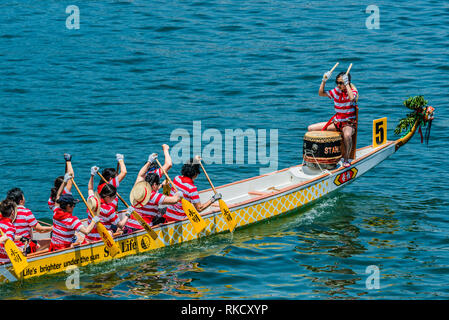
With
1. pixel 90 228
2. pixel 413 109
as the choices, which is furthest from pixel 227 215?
Answer: pixel 413 109

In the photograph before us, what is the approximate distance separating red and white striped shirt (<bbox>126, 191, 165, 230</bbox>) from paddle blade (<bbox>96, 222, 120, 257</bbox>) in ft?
3.18

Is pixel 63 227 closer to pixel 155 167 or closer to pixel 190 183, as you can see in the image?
pixel 190 183

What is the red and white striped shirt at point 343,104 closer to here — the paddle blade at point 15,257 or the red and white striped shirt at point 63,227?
the red and white striped shirt at point 63,227

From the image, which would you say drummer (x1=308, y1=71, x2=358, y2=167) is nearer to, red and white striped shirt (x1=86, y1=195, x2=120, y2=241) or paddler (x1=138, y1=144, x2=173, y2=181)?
paddler (x1=138, y1=144, x2=173, y2=181)

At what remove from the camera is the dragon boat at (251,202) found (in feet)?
46.3

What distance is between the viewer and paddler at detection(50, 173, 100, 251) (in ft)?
45.2

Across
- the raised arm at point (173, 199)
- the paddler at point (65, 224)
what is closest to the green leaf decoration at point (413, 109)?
the raised arm at point (173, 199)

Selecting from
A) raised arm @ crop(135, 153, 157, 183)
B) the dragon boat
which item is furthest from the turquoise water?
raised arm @ crop(135, 153, 157, 183)

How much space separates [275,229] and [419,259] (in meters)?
3.71

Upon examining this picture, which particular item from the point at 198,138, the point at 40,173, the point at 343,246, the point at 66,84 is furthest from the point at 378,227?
the point at 66,84

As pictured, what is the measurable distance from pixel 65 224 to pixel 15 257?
4.07 feet

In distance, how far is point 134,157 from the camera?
22734 mm

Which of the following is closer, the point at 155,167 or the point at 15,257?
the point at 15,257

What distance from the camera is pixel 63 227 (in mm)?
14000
